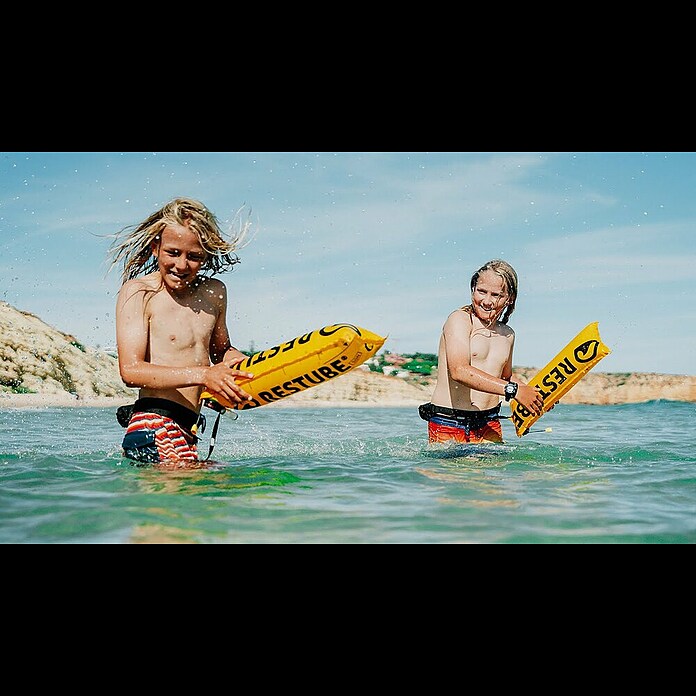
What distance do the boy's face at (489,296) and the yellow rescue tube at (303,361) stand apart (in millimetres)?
1633

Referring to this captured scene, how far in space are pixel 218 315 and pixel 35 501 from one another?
1702mm

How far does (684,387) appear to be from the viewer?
21.9 m

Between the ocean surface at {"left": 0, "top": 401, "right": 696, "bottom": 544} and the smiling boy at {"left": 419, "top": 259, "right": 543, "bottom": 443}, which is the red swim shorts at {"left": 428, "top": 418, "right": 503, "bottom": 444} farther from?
the ocean surface at {"left": 0, "top": 401, "right": 696, "bottom": 544}

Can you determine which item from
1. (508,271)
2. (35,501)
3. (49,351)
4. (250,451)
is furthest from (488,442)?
(49,351)

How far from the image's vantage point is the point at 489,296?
22.1 feet

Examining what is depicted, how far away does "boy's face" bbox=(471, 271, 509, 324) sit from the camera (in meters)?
6.73

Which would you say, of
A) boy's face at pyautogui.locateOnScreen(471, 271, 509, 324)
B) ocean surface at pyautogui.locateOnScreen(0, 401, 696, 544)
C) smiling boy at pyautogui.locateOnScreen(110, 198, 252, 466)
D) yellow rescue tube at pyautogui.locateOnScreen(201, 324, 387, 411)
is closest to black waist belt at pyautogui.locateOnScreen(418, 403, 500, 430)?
ocean surface at pyautogui.locateOnScreen(0, 401, 696, 544)

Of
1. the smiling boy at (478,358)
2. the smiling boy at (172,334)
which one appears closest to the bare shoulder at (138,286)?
the smiling boy at (172,334)

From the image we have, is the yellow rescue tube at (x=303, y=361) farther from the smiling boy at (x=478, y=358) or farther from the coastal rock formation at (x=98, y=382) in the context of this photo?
the coastal rock formation at (x=98, y=382)

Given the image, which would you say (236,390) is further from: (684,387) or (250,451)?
(684,387)

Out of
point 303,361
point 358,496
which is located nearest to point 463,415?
point 303,361

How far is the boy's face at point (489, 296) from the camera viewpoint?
265 inches

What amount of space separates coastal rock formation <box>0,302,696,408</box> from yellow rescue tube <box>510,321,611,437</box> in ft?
40.6
